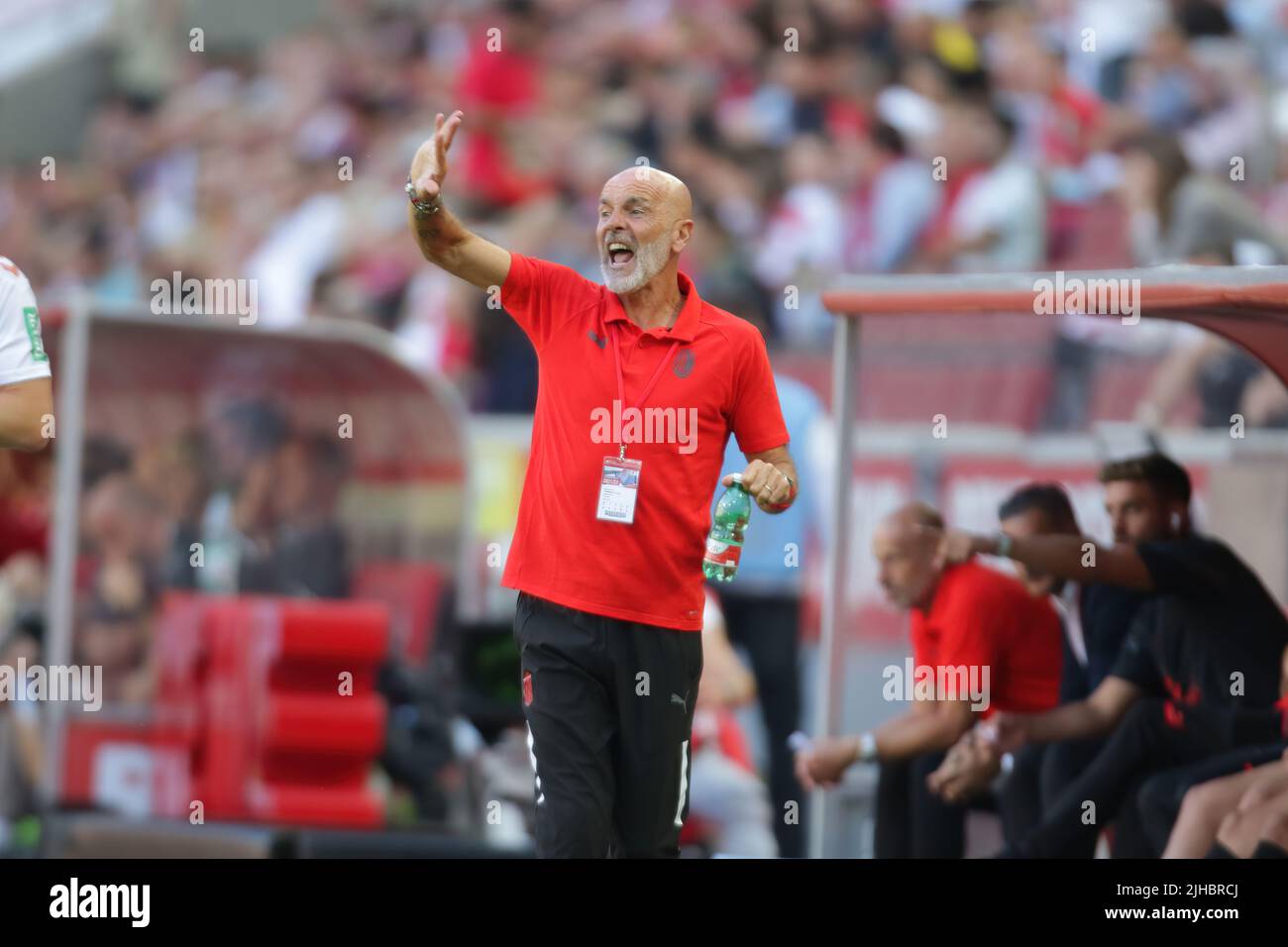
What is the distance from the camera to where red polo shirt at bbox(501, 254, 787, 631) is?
532cm

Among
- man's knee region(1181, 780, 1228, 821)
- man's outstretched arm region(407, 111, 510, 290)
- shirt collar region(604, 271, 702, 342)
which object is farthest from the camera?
man's knee region(1181, 780, 1228, 821)

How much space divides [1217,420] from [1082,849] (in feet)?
9.09

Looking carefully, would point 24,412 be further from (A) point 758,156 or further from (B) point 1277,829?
(A) point 758,156

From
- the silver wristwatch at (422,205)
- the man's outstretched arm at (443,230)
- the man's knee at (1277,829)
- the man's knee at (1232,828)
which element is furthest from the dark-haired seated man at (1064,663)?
the silver wristwatch at (422,205)

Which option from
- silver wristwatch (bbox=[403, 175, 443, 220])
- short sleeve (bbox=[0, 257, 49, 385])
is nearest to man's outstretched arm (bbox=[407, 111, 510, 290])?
silver wristwatch (bbox=[403, 175, 443, 220])

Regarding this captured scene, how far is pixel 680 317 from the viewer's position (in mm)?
5438

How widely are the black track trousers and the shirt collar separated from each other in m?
0.74

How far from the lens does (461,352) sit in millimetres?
13578

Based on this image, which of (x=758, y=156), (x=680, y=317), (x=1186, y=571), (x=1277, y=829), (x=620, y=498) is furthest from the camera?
(x=758, y=156)

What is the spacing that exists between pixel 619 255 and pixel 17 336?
1.59 metres

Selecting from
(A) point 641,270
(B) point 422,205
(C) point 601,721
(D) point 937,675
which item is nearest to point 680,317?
(A) point 641,270

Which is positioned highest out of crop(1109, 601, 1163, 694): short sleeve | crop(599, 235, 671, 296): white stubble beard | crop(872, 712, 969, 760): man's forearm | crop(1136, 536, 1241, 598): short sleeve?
crop(599, 235, 671, 296): white stubble beard

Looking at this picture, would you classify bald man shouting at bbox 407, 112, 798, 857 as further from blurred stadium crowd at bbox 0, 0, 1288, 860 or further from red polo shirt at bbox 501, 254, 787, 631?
blurred stadium crowd at bbox 0, 0, 1288, 860
